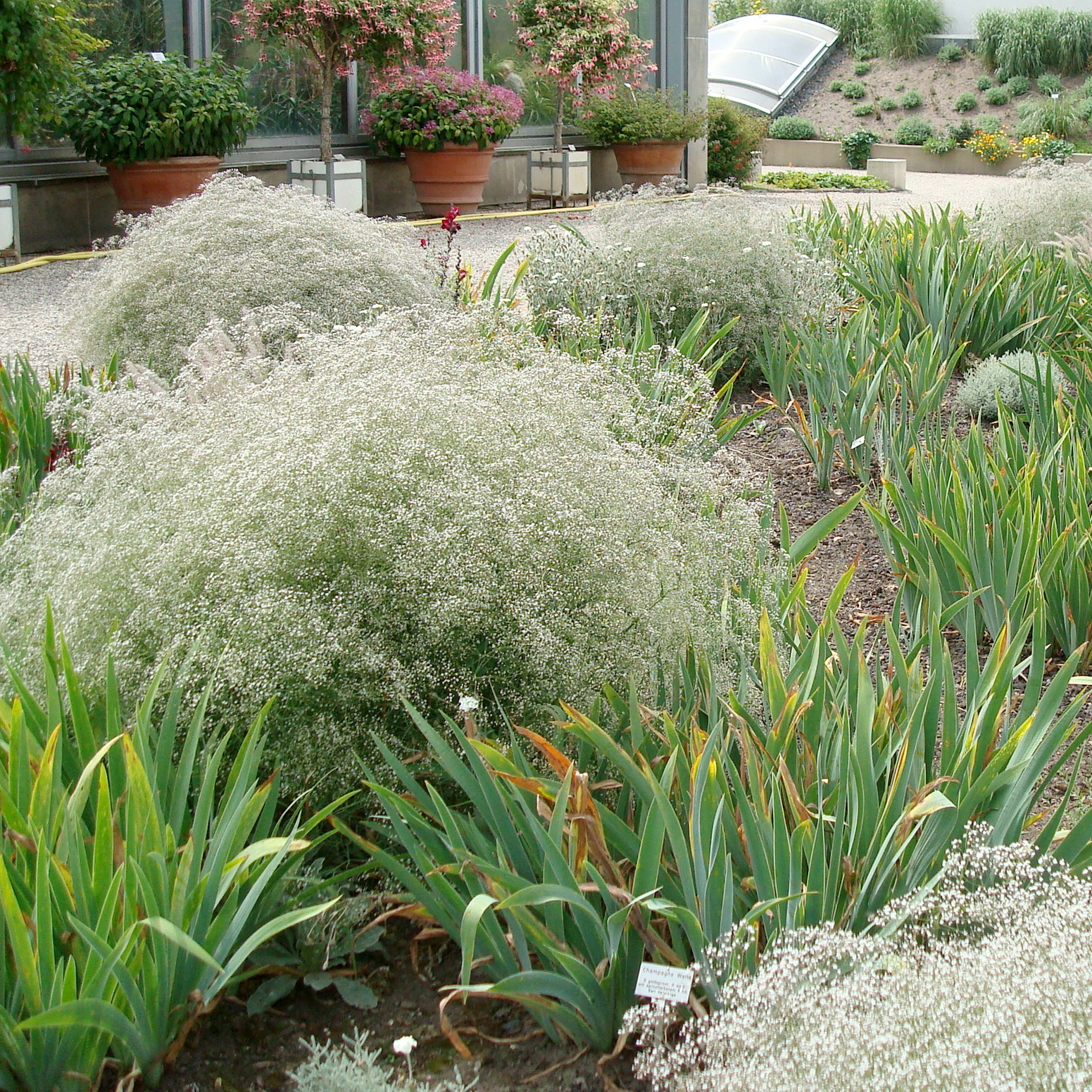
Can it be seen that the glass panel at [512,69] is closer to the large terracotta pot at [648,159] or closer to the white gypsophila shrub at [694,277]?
the large terracotta pot at [648,159]

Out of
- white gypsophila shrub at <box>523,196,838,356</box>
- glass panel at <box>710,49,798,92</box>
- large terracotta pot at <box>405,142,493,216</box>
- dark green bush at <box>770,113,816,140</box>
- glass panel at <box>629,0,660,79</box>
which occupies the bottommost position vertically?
white gypsophila shrub at <box>523,196,838,356</box>

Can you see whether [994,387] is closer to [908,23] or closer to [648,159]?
[648,159]

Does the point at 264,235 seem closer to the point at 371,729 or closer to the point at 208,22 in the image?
the point at 371,729

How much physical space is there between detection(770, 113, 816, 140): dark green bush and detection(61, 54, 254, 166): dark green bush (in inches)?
829

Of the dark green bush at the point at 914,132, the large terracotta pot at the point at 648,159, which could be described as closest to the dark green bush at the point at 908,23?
the dark green bush at the point at 914,132

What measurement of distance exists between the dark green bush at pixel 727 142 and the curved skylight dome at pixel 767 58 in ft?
55.9

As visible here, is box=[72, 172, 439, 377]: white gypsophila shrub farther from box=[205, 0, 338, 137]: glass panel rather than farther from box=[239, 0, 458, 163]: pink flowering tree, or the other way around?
box=[205, 0, 338, 137]: glass panel

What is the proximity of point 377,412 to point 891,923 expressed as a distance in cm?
128

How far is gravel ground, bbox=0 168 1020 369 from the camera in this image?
5953 mm

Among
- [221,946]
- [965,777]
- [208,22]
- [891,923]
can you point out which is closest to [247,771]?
[221,946]

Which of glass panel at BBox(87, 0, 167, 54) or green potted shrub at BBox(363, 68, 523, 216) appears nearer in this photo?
glass panel at BBox(87, 0, 167, 54)

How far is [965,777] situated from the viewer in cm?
184

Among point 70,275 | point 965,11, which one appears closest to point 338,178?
point 70,275

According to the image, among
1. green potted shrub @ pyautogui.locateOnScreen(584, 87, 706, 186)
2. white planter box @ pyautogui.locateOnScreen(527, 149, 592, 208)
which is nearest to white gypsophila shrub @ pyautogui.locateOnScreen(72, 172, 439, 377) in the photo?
white planter box @ pyautogui.locateOnScreen(527, 149, 592, 208)
